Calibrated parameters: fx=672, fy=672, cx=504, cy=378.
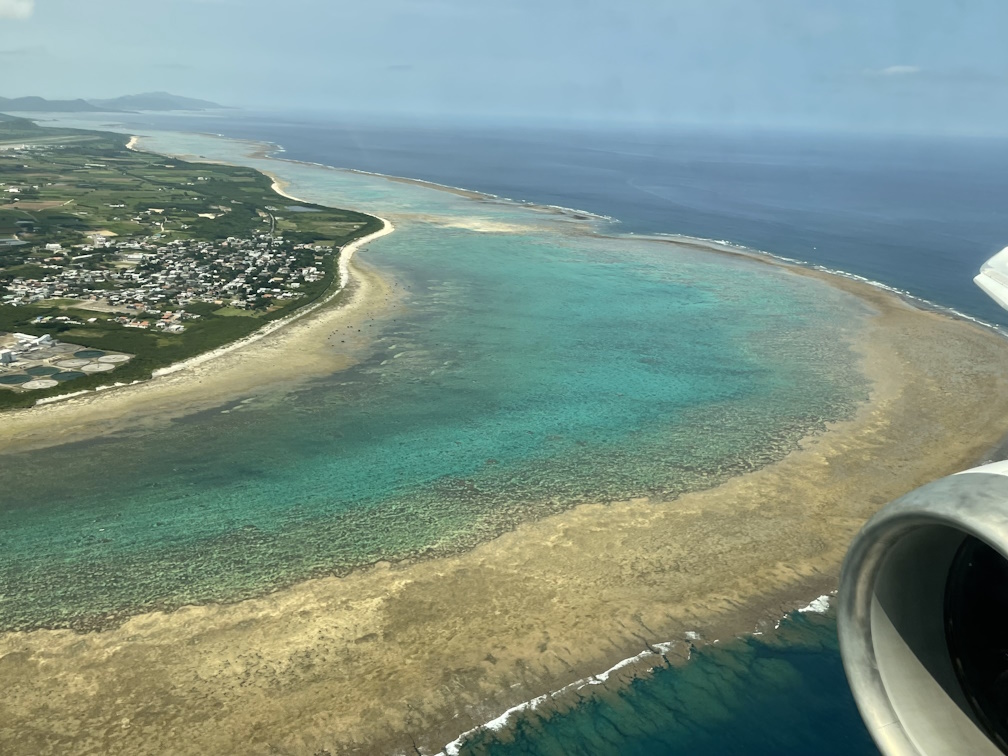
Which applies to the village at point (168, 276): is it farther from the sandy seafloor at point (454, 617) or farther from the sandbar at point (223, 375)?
the sandy seafloor at point (454, 617)

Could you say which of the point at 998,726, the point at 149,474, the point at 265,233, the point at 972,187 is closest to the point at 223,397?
the point at 149,474

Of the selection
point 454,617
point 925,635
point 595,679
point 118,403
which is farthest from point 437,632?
point 118,403

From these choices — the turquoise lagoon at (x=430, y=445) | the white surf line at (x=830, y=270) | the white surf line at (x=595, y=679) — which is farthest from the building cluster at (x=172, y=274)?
the white surf line at (x=830, y=270)

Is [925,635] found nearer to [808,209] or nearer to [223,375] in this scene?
[223,375]

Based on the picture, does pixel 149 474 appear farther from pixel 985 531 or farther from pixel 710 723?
pixel 985 531

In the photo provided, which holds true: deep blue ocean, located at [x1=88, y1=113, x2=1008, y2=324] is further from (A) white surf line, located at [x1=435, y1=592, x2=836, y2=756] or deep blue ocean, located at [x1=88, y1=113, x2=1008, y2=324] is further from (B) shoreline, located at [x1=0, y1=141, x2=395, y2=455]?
(B) shoreline, located at [x1=0, y1=141, x2=395, y2=455]

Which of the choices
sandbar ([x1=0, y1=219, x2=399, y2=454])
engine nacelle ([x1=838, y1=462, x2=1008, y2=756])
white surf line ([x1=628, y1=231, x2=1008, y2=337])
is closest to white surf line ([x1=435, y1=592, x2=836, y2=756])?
engine nacelle ([x1=838, y1=462, x2=1008, y2=756])
